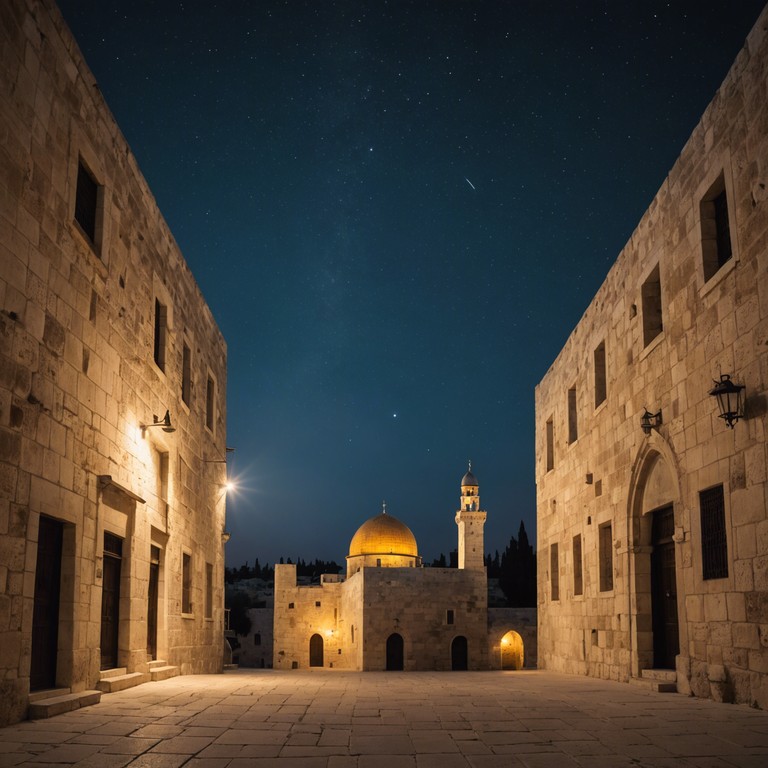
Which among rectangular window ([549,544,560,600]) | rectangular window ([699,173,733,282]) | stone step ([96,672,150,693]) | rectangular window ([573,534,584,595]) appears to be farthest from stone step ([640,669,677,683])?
stone step ([96,672,150,693])

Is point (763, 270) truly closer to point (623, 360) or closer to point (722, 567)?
point (722, 567)

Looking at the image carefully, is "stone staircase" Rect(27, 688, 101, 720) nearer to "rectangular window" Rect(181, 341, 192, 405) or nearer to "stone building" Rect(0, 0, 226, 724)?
"stone building" Rect(0, 0, 226, 724)

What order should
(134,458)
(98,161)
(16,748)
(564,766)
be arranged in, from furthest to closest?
(134,458) < (98,161) < (16,748) < (564,766)

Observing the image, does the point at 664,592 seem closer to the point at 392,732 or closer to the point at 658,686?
the point at 658,686

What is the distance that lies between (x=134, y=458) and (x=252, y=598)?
2428 inches

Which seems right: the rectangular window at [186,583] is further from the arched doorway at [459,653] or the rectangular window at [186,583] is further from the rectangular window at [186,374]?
the arched doorway at [459,653]

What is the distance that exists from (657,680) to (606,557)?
3331 millimetres

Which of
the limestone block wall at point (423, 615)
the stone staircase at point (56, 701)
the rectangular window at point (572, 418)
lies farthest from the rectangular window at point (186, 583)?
the limestone block wall at point (423, 615)

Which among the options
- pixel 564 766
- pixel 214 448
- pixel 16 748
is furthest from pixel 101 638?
pixel 214 448

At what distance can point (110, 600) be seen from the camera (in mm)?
10500

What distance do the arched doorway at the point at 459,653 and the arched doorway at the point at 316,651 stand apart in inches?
421

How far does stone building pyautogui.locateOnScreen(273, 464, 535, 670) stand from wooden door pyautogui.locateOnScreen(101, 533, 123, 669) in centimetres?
2461

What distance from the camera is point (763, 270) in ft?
26.3

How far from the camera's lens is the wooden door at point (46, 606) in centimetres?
804
